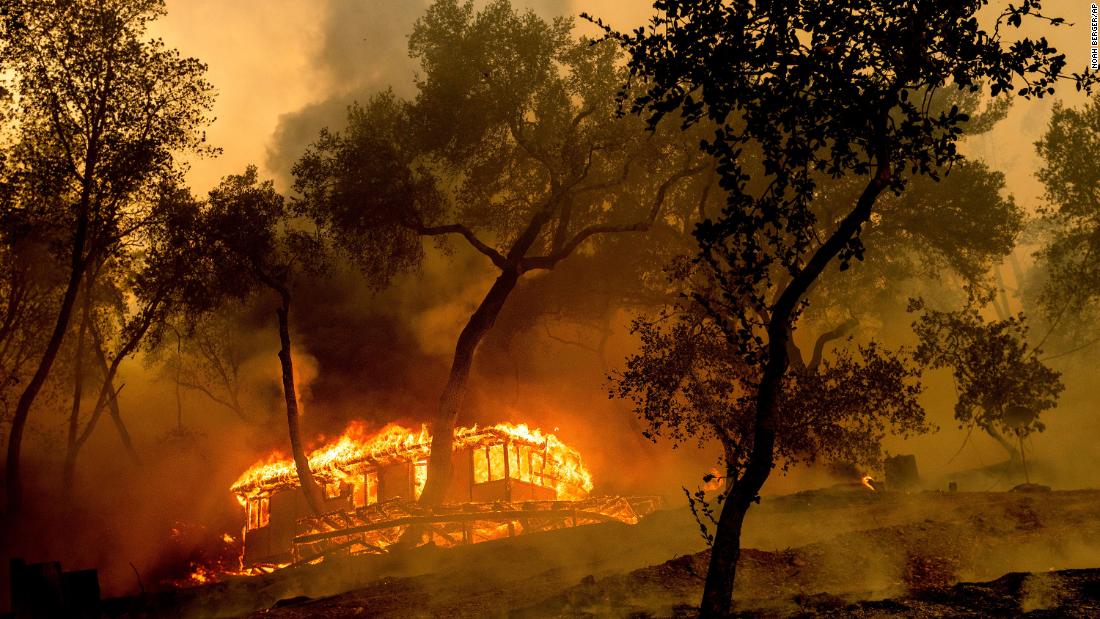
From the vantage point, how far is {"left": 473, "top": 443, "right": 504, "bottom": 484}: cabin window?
34.8 m

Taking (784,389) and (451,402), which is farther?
(451,402)

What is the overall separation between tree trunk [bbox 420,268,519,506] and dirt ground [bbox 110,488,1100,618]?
5.16 m

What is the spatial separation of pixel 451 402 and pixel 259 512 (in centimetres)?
1424

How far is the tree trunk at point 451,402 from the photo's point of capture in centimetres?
2911

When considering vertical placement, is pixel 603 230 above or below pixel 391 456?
above

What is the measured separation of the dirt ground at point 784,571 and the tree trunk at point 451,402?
5.16 meters

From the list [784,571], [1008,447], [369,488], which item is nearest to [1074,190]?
[1008,447]

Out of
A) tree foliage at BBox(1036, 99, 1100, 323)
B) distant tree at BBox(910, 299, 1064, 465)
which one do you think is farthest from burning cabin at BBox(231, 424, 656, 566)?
tree foliage at BBox(1036, 99, 1100, 323)

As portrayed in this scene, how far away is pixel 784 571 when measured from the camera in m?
16.4

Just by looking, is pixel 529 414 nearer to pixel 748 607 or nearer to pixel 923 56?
pixel 748 607

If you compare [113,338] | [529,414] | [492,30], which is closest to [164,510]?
[113,338]

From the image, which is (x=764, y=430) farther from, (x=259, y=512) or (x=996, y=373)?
(x=259, y=512)

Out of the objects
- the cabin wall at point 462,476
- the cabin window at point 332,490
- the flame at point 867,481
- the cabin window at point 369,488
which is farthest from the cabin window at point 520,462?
the flame at point 867,481

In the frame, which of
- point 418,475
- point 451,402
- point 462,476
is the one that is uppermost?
point 451,402
